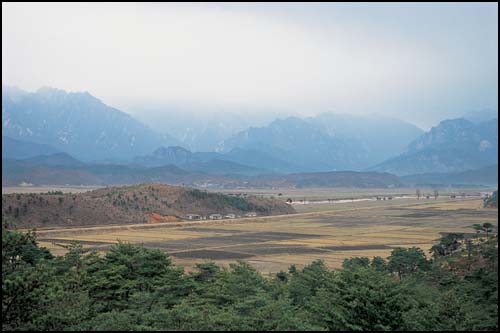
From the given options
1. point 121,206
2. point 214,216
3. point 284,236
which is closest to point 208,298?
point 284,236

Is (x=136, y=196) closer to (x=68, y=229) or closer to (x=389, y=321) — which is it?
(x=68, y=229)

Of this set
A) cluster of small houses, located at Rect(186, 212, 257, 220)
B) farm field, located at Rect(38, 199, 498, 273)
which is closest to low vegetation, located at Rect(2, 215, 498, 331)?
farm field, located at Rect(38, 199, 498, 273)

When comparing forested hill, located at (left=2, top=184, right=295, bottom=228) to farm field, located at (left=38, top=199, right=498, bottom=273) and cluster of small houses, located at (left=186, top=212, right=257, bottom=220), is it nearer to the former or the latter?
cluster of small houses, located at (left=186, top=212, right=257, bottom=220)

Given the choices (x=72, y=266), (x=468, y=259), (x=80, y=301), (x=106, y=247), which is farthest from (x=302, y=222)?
(x=80, y=301)

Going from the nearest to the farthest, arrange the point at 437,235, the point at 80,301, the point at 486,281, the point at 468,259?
1. the point at 80,301
2. the point at 486,281
3. the point at 468,259
4. the point at 437,235

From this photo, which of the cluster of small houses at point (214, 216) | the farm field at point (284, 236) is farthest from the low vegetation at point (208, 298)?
the cluster of small houses at point (214, 216)

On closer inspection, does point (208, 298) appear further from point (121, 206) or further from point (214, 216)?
point (214, 216)

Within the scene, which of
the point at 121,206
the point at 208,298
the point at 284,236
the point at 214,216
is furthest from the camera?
the point at 214,216
